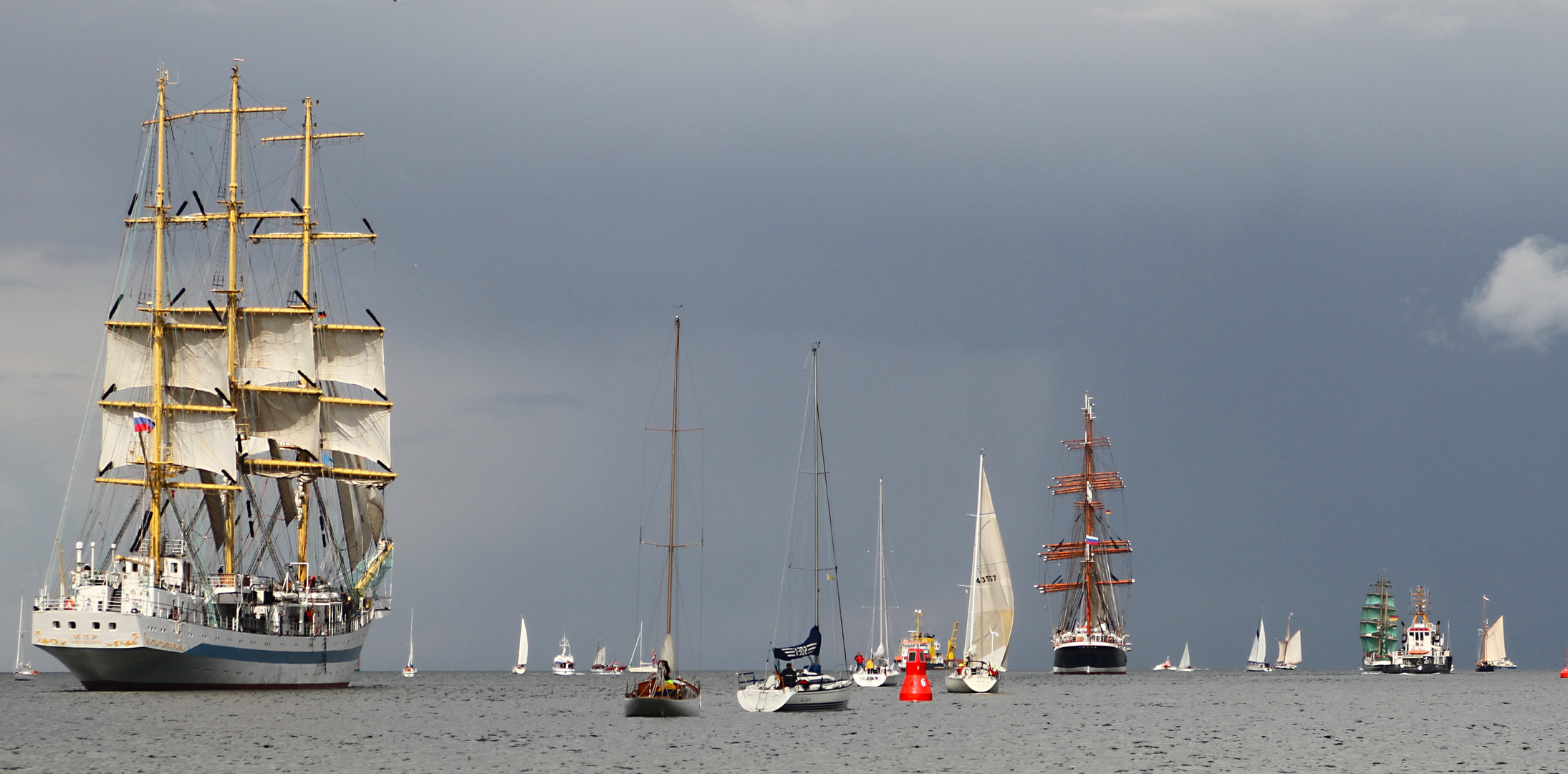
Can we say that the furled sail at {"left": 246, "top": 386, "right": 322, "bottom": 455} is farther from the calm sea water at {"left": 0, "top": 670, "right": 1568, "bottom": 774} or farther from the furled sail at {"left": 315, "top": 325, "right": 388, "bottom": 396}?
the calm sea water at {"left": 0, "top": 670, "right": 1568, "bottom": 774}

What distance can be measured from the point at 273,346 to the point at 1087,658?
10787 centimetres

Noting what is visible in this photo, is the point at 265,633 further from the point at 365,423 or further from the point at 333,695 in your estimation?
the point at 365,423

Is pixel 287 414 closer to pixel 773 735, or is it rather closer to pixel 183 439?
pixel 183 439

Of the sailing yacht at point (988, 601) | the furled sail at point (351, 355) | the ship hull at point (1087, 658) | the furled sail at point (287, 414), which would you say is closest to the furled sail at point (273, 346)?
the furled sail at point (287, 414)

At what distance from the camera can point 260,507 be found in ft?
415

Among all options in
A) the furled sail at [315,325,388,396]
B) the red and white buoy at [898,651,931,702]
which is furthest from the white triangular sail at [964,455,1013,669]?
the furled sail at [315,325,388,396]

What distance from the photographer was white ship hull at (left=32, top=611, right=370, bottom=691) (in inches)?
3617

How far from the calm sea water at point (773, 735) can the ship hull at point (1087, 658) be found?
7422 centimetres

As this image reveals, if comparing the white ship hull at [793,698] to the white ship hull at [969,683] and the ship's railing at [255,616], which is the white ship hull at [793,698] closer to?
the white ship hull at [969,683]

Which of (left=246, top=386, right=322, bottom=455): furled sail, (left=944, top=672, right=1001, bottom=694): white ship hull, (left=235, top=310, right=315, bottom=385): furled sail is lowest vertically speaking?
(left=944, top=672, right=1001, bottom=694): white ship hull

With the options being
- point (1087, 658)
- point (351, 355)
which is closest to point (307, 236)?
point (351, 355)

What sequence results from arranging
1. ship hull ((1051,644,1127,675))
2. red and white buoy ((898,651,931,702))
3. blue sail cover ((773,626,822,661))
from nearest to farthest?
blue sail cover ((773,626,822,661)) < red and white buoy ((898,651,931,702)) < ship hull ((1051,644,1127,675))

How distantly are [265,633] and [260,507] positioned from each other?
22645 millimetres

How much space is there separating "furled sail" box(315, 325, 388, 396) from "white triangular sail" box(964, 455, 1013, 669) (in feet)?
175
